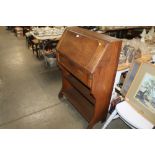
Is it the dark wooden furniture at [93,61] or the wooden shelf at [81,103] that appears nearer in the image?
the dark wooden furniture at [93,61]

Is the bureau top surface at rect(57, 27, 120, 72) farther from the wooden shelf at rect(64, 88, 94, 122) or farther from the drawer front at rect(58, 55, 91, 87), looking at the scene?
the wooden shelf at rect(64, 88, 94, 122)

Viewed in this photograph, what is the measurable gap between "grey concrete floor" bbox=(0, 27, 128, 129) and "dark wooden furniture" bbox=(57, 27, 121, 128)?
316mm

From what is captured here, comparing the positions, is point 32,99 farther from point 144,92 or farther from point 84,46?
point 144,92

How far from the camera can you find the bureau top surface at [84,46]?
149 centimetres

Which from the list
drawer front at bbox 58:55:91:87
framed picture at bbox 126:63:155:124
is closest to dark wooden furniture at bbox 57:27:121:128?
drawer front at bbox 58:55:91:87

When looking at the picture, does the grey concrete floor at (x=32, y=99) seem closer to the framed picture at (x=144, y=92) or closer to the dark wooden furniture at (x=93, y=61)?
the dark wooden furniture at (x=93, y=61)

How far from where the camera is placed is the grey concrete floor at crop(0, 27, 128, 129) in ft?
7.14

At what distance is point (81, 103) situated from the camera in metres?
2.30

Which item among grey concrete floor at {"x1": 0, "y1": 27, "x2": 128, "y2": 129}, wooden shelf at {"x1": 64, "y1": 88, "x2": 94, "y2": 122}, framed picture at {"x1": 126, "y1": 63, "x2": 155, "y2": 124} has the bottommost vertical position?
grey concrete floor at {"x1": 0, "y1": 27, "x2": 128, "y2": 129}

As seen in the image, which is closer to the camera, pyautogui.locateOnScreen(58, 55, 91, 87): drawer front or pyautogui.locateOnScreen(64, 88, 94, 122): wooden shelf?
pyautogui.locateOnScreen(58, 55, 91, 87): drawer front

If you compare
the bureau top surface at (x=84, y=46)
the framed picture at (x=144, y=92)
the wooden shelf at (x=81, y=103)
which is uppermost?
the bureau top surface at (x=84, y=46)

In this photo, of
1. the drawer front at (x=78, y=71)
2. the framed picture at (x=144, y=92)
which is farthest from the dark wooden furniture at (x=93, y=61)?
the framed picture at (x=144, y=92)
